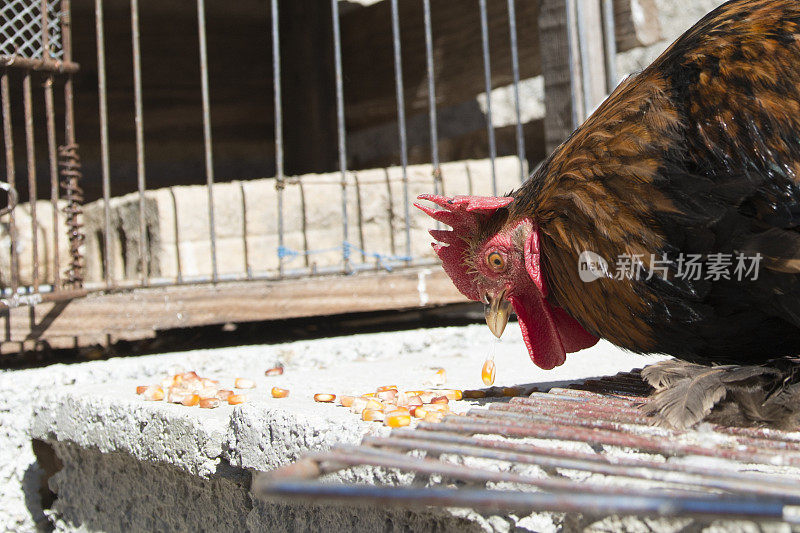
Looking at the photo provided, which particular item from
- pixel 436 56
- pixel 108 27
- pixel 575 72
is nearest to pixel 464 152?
pixel 436 56

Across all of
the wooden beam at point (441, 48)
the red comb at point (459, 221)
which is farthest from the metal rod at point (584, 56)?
the red comb at point (459, 221)

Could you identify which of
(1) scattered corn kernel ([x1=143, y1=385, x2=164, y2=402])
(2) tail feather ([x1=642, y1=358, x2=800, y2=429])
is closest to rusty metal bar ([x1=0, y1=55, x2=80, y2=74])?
(1) scattered corn kernel ([x1=143, y1=385, x2=164, y2=402])

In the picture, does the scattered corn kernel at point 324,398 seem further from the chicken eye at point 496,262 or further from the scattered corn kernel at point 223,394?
the chicken eye at point 496,262

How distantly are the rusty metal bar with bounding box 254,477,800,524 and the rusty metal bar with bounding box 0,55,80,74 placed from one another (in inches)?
131

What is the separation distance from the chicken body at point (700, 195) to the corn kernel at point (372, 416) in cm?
64

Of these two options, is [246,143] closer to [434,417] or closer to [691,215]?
[434,417]

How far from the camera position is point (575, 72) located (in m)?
4.61

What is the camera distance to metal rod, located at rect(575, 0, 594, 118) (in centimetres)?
455

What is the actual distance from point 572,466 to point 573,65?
141 inches

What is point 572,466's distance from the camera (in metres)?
1.42

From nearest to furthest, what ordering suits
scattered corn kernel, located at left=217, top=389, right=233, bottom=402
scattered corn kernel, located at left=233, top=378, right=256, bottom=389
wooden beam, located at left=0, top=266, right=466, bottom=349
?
scattered corn kernel, located at left=217, top=389, right=233, bottom=402
scattered corn kernel, located at left=233, top=378, right=256, bottom=389
wooden beam, located at left=0, top=266, right=466, bottom=349

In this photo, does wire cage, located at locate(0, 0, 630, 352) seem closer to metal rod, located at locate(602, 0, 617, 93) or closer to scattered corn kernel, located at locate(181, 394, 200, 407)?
metal rod, located at locate(602, 0, 617, 93)

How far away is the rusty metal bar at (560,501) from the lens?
1.08 meters

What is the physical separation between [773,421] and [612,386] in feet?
2.14
